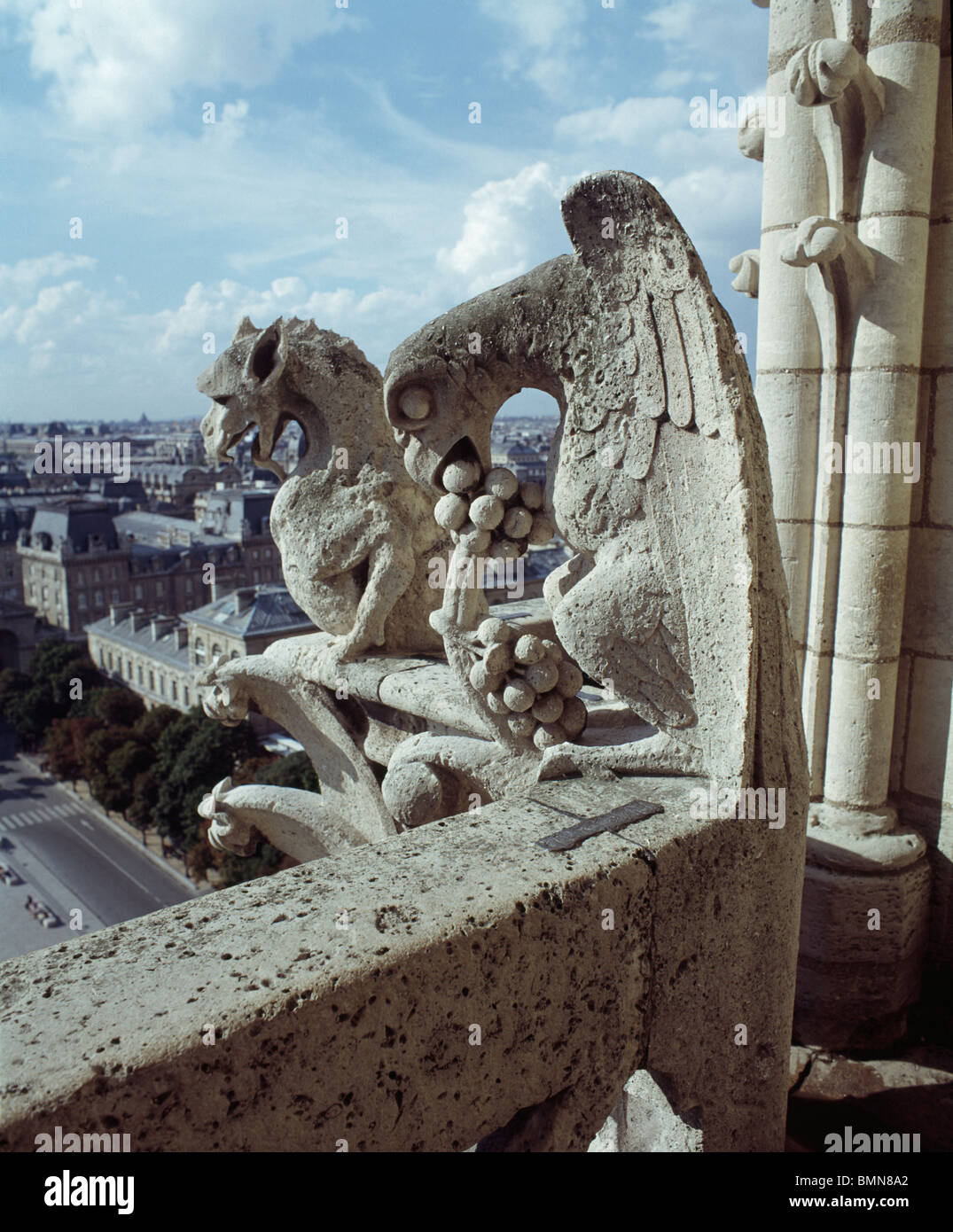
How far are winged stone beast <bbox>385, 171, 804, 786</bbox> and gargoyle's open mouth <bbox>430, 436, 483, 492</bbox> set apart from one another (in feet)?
0.45

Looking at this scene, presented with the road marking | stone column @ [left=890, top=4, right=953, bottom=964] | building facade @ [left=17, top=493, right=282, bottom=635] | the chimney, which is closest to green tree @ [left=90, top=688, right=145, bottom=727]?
the road marking

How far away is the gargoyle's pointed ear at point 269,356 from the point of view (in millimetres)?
4574

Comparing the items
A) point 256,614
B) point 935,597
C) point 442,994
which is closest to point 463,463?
point 442,994

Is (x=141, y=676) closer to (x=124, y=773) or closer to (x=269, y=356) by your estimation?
(x=124, y=773)

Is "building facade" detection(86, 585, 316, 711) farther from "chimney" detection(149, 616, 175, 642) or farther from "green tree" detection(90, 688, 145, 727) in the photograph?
"green tree" detection(90, 688, 145, 727)

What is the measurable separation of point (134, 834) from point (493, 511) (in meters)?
41.7

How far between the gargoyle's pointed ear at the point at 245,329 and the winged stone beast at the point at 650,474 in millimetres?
Answer: 1719

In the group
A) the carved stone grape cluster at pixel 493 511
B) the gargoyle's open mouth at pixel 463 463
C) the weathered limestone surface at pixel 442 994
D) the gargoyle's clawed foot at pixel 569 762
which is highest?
the gargoyle's open mouth at pixel 463 463

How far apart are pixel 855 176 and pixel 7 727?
6187cm

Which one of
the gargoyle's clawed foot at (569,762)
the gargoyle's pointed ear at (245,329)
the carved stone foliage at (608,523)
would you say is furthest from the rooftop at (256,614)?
the gargoyle's clawed foot at (569,762)

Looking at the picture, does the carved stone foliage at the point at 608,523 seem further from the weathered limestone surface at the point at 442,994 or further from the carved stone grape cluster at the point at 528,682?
the weathered limestone surface at the point at 442,994

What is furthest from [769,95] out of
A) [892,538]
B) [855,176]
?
[892,538]

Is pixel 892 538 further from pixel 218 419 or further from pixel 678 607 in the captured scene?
pixel 218 419

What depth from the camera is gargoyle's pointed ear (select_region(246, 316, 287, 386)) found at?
4.57 metres
